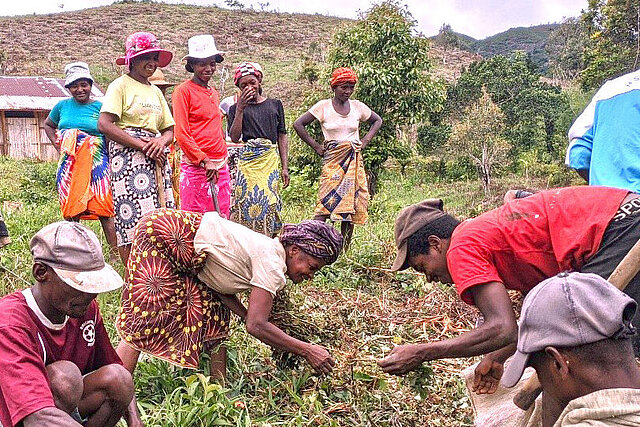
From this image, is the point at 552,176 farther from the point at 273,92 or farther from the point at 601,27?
A: the point at 273,92

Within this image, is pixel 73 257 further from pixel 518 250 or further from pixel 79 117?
pixel 79 117

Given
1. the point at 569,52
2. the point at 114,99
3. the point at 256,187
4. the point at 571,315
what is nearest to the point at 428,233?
the point at 571,315

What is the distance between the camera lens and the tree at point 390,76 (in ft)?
28.7

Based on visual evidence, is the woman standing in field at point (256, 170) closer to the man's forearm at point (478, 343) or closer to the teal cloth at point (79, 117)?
the teal cloth at point (79, 117)

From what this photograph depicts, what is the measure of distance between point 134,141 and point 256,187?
4.56 ft

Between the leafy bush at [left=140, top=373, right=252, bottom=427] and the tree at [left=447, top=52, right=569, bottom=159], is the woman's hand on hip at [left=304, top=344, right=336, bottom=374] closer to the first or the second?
the leafy bush at [left=140, top=373, right=252, bottom=427]

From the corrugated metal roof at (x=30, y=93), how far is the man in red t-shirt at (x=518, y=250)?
1706cm

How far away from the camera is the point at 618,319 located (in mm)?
1524

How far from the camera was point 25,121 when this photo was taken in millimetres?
18625

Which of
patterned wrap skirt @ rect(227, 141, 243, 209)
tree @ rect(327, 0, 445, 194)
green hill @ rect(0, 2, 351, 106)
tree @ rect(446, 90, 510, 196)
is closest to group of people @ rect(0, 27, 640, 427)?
patterned wrap skirt @ rect(227, 141, 243, 209)

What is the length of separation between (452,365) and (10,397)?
7.89ft

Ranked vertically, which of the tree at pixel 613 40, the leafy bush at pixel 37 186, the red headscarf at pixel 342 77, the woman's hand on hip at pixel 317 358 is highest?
the tree at pixel 613 40

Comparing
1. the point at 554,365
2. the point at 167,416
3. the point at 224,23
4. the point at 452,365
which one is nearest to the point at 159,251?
the point at 167,416

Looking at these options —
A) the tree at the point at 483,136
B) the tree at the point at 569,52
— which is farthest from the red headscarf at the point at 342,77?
the tree at the point at 569,52
